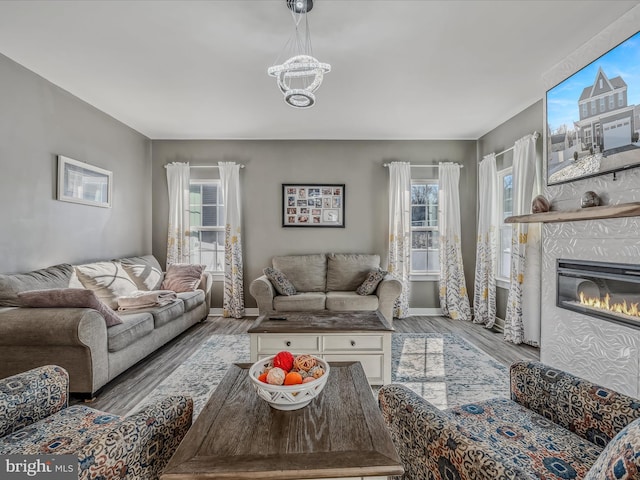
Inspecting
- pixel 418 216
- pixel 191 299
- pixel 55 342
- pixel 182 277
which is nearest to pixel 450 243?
pixel 418 216

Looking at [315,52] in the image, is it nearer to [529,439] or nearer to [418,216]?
[529,439]

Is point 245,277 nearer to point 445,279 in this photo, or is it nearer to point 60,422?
point 445,279

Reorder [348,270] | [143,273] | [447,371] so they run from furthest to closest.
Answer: [348,270] → [143,273] → [447,371]

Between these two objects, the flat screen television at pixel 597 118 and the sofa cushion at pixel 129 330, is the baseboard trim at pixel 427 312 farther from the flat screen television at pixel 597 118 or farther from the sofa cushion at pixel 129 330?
the sofa cushion at pixel 129 330

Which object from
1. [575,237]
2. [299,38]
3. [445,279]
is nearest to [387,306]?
[445,279]

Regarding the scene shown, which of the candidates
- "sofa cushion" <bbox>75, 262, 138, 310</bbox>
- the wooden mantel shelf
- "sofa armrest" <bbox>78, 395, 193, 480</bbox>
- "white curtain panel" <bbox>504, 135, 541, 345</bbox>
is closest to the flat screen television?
the wooden mantel shelf

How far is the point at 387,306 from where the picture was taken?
4.27 meters

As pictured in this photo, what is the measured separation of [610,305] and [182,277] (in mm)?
4409

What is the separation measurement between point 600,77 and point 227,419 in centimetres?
320

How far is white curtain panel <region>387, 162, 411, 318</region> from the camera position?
199 inches

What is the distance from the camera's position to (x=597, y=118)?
245 cm

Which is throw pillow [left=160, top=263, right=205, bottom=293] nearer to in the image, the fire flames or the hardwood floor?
the hardwood floor

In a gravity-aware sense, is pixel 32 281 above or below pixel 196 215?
below

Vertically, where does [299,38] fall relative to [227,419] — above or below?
above
